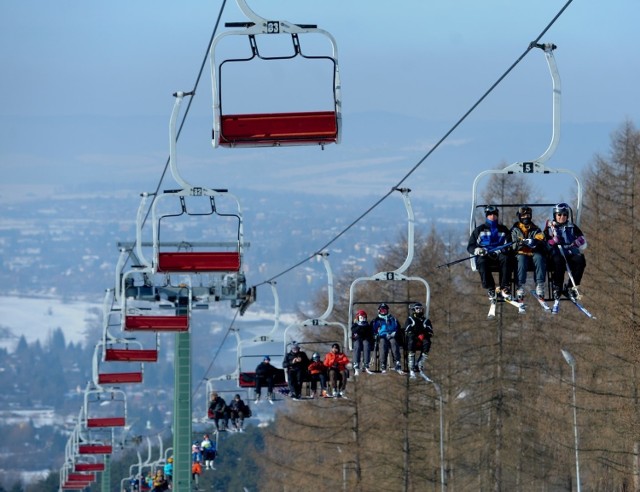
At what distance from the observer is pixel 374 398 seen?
215 feet

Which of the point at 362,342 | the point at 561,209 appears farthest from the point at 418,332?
the point at 561,209

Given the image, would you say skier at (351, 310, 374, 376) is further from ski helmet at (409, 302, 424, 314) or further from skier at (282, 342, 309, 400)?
skier at (282, 342, 309, 400)

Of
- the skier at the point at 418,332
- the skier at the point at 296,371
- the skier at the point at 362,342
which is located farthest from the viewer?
the skier at the point at 296,371

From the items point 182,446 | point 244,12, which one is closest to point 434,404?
point 182,446

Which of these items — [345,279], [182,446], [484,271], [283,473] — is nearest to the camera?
[484,271]

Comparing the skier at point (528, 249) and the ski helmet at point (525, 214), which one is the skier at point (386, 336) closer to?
the skier at point (528, 249)

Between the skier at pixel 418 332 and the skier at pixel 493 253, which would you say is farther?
the skier at pixel 418 332

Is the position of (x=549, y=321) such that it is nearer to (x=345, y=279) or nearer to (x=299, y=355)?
(x=345, y=279)

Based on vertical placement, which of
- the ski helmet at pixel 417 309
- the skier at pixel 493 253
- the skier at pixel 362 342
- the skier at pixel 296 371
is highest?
the skier at pixel 493 253

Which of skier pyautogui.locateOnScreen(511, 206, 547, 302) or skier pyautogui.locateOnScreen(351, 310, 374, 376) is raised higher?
skier pyautogui.locateOnScreen(511, 206, 547, 302)

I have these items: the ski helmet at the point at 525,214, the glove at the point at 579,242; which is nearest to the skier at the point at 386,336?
the ski helmet at the point at 525,214

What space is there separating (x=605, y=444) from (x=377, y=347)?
81.0 feet

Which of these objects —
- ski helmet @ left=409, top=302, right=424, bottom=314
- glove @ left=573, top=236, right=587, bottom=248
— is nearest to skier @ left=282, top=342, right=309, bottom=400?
ski helmet @ left=409, top=302, right=424, bottom=314

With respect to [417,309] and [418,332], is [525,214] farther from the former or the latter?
[418,332]
